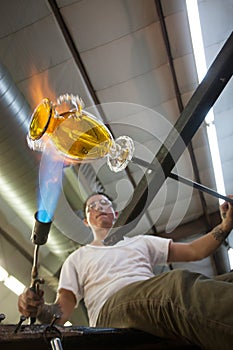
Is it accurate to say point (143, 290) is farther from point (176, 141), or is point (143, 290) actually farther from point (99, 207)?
point (176, 141)

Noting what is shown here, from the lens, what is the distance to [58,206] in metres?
1.12

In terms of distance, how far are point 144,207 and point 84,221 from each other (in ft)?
0.79

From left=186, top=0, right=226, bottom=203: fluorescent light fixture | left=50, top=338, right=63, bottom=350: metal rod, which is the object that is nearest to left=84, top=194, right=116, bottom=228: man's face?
left=50, top=338, right=63, bottom=350: metal rod

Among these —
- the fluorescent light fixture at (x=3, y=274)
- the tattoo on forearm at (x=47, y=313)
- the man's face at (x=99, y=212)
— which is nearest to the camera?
the tattoo on forearm at (x=47, y=313)

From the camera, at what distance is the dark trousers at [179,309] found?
91cm

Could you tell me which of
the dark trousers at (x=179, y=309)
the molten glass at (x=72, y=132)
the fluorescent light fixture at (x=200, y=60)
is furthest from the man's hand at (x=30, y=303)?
the fluorescent light fixture at (x=200, y=60)

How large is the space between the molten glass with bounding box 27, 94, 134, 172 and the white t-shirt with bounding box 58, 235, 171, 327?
39 cm

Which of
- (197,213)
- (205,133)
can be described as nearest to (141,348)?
(205,133)

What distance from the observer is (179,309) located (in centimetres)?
99

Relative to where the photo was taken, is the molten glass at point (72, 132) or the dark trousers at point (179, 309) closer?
the dark trousers at point (179, 309)

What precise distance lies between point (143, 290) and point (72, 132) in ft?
1.52

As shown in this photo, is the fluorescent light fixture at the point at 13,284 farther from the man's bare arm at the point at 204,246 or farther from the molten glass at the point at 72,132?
the molten glass at the point at 72,132

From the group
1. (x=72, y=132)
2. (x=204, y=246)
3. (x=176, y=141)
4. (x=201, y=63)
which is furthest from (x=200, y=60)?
(x=72, y=132)

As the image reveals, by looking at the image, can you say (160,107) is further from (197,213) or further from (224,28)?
(197,213)
